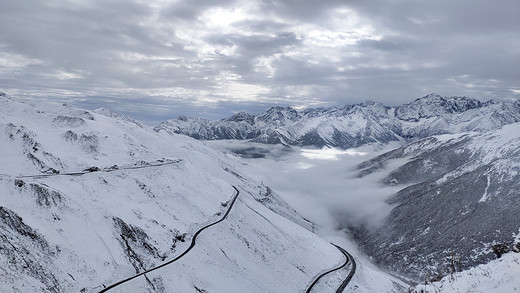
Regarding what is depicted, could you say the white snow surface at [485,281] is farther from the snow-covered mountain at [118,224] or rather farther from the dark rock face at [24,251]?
the dark rock face at [24,251]

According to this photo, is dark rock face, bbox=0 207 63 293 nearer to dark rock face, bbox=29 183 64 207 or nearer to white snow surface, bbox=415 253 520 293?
dark rock face, bbox=29 183 64 207

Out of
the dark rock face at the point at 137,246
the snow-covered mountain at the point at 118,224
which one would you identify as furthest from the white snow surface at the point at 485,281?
the dark rock face at the point at 137,246

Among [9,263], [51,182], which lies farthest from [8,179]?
[9,263]

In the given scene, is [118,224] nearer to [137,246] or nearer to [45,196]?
[137,246]

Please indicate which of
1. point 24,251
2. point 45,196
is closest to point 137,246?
point 45,196

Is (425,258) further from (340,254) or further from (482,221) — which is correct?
(340,254)

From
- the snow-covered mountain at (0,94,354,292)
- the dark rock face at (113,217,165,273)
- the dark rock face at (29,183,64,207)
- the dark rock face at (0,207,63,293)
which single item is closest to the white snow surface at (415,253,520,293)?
the snow-covered mountain at (0,94,354,292)
